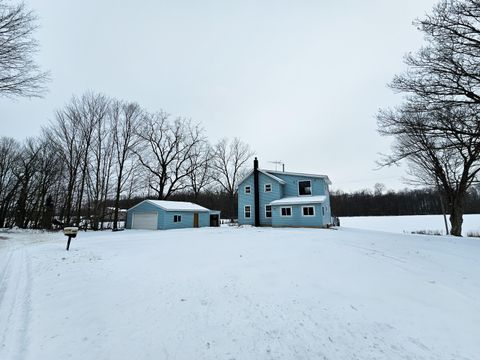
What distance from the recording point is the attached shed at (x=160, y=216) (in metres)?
23.1

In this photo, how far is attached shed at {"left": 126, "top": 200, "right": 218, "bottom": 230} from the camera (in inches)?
911

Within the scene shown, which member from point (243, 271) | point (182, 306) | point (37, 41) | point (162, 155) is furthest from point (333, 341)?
point (162, 155)

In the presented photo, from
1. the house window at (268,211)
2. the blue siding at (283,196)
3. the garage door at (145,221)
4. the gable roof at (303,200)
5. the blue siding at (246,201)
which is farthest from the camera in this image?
the blue siding at (246,201)

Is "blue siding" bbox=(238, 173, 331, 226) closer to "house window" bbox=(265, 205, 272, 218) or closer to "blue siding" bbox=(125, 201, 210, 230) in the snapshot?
"house window" bbox=(265, 205, 272, 218)

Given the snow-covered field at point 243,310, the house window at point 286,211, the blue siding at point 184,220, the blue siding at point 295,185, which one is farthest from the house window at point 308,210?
the snow-covered field at point 243,310

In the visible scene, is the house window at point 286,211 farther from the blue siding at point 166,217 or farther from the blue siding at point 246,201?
the blue siding at point 166,217

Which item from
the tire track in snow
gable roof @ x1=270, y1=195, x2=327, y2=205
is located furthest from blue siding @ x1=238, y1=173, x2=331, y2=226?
the tire track in snow

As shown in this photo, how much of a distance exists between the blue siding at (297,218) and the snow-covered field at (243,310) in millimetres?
13442

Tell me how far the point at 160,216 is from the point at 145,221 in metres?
2.22

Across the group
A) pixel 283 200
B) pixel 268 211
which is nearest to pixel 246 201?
pixel 268 211

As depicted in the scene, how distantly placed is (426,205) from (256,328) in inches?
3124

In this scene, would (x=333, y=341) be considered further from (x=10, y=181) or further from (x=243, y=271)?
(x=10, y=181)

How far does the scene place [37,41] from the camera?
7.84m

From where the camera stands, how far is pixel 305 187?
23.8 meters
